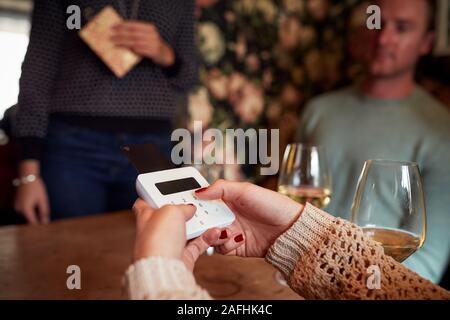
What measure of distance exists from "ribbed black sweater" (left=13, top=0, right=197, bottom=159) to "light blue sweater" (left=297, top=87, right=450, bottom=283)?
33 centimetres

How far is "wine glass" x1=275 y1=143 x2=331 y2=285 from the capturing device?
55 cm

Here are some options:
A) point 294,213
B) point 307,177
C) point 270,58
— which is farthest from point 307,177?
point 270,58

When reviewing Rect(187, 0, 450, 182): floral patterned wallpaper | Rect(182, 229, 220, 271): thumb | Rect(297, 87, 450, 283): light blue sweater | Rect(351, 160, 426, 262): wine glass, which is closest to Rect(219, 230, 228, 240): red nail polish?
Rect(182, 229, 220, 271): thumb

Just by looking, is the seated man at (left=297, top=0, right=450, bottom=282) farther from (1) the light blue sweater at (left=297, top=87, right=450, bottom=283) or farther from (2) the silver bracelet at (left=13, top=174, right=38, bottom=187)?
(2) the silver bracelet at (left=13, top=174, right=38, bottom=187)

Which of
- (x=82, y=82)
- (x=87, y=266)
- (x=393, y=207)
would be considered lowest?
(x=87, y=266)

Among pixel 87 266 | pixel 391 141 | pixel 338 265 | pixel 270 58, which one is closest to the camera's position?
pixel 338 265

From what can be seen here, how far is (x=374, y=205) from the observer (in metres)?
0.37

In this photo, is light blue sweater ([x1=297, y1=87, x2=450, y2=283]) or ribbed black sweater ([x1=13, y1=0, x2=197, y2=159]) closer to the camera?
ribbed black sweater ([x1=13, y1=0, x2=197, y2=159])

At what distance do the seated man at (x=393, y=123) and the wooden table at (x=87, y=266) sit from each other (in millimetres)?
222

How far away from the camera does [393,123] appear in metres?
0.81

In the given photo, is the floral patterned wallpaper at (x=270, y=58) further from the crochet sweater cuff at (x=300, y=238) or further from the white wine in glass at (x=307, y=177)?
the crochet sweater cuff at (x=300, y=238)

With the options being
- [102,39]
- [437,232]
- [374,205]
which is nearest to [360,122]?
[437,232]

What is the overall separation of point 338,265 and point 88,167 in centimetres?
34

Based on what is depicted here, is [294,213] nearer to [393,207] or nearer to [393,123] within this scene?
[393,207]
